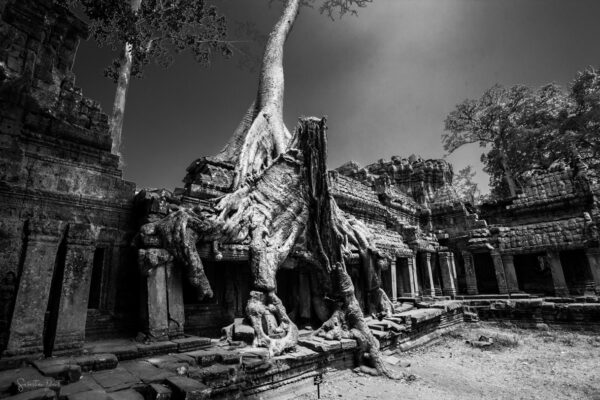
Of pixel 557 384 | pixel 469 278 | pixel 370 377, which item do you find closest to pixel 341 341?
pixel 370 377

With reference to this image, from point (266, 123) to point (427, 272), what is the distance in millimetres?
8882

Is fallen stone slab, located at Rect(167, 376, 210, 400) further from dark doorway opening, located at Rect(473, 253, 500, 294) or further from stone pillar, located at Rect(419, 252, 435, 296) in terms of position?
dark doorway opening, located at Rect(473, 253, 500, 294)

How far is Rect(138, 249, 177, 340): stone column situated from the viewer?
4.83m

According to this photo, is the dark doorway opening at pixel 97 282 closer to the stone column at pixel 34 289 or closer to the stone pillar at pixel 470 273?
the stone column at pixel 34 289

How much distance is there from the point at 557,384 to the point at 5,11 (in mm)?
11042

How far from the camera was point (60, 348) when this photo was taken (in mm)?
4031

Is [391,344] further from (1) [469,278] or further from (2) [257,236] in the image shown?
(1) [469,278]

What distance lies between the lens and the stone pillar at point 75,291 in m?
4.12

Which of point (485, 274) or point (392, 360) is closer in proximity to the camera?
point (392, 360)

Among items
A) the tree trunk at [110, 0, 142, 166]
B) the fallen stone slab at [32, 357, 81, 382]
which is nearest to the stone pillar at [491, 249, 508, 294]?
the fallen stone slab at [32, 357, 81, 382]

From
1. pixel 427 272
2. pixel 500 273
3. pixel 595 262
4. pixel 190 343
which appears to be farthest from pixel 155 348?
pixel 595 262

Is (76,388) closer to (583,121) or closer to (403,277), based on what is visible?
(403,277)

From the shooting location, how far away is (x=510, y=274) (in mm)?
12766

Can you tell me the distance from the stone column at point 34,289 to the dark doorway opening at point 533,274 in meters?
16.5
